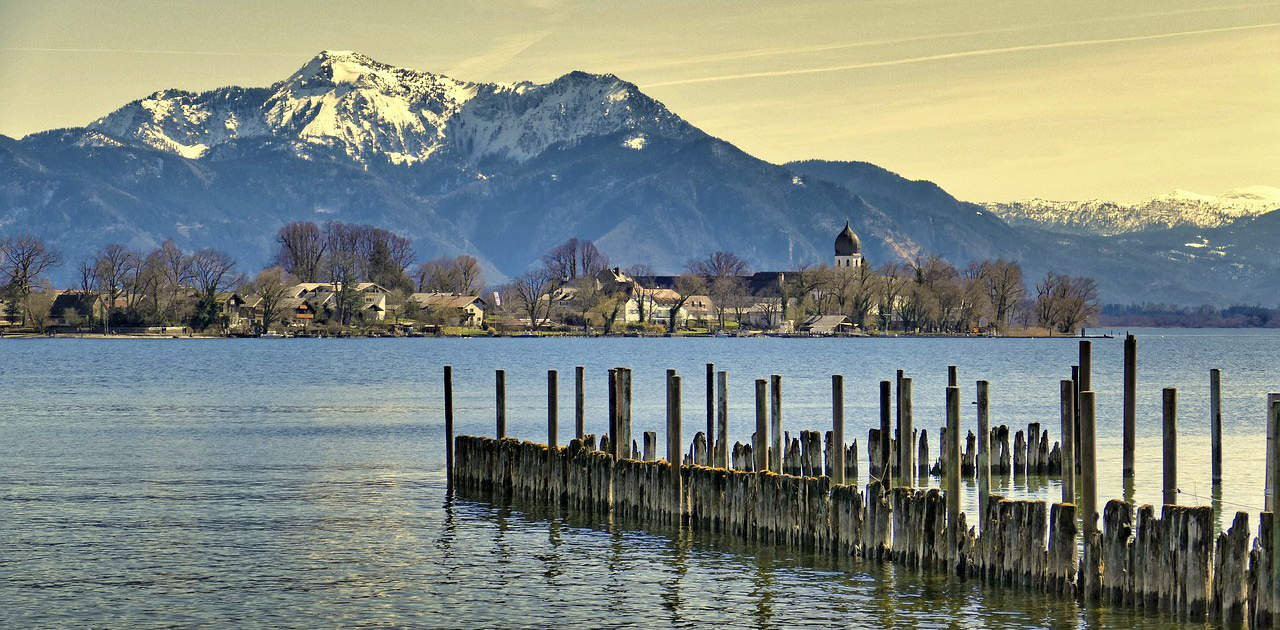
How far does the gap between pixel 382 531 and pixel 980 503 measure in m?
13.9

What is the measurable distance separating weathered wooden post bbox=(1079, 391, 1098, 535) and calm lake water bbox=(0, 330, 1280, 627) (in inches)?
57.2

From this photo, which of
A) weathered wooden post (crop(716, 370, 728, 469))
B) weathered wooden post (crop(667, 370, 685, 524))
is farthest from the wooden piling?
weathered wooden post (crop(667, 370, 685, 524))

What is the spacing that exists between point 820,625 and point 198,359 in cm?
12832

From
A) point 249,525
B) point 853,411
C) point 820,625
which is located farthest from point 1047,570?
point 853,411

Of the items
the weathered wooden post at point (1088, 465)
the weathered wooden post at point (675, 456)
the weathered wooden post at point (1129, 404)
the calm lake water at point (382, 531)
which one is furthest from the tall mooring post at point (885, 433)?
the weathered wooden post at point (1088, 465)

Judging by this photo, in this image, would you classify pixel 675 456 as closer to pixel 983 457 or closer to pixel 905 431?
pixel 905 431

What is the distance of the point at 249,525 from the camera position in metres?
34.7

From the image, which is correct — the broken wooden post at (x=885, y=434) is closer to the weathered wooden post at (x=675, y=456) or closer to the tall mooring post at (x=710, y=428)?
the weathered wooden post at (x=675, y=456)

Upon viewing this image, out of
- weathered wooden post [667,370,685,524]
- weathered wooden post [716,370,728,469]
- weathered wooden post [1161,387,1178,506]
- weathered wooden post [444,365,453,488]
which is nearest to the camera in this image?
weathered wooden post [1161,387,1178,506]

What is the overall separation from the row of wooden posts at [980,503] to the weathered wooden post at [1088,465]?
0.02 meters

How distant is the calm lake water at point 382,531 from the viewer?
2517cm

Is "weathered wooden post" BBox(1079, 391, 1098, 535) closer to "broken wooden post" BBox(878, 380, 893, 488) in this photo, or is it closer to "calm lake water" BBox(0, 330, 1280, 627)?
"calm lake water" BBox(0, 330, 1280, 627)

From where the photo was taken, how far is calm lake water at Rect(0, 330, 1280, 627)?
25172mm

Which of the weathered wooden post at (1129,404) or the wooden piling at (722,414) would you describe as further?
the weathered wooden post at (1129,404)
